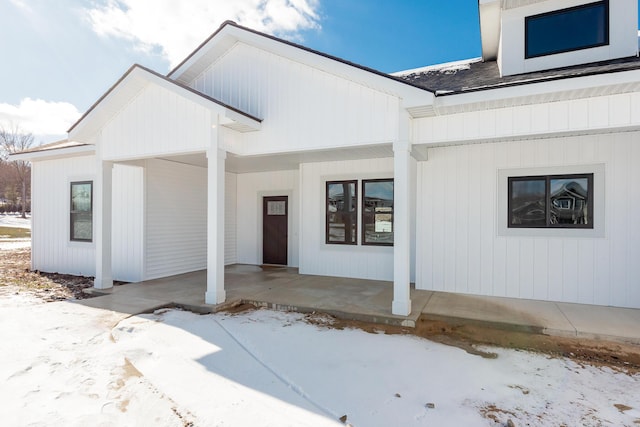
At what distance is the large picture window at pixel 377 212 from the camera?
782 centimetres

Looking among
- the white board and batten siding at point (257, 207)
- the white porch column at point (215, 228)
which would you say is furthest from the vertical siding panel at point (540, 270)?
the white board and batten siding at point (257, 207)

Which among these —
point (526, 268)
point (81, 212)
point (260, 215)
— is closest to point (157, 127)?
point (81, 212)

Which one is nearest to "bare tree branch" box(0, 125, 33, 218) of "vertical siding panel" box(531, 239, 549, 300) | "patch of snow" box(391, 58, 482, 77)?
"patch of snow" box(391, 58, 482, 77)

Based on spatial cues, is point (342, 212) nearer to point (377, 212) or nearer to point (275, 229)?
point (377, 212)

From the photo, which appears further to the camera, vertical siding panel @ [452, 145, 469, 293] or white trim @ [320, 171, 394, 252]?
white trim @ [320, 171, 394, 252]

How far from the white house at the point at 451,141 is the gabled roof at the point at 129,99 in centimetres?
3

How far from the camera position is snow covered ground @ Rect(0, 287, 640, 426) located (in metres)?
2.67

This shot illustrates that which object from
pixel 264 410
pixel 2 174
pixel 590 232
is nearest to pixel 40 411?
pixel 264 410

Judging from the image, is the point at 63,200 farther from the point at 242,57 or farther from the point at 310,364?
the point at 310,364

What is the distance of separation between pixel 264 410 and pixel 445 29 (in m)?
11.5

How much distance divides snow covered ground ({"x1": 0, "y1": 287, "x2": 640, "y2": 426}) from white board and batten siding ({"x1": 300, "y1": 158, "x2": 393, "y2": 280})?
336 centimetres

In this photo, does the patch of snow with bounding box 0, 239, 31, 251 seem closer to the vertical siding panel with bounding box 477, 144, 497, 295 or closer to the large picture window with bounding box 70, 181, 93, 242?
the large picture window with bounding box 70, 181, 93, 242

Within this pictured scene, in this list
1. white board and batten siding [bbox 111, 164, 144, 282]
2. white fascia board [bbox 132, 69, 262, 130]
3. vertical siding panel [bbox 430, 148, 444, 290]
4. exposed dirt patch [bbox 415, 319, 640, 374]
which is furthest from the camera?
white board and batten siding [bbox 111, 164, 144, 282]

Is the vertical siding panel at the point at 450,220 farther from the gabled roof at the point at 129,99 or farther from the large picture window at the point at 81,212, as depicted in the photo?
the large picture window at the point at 81,212
